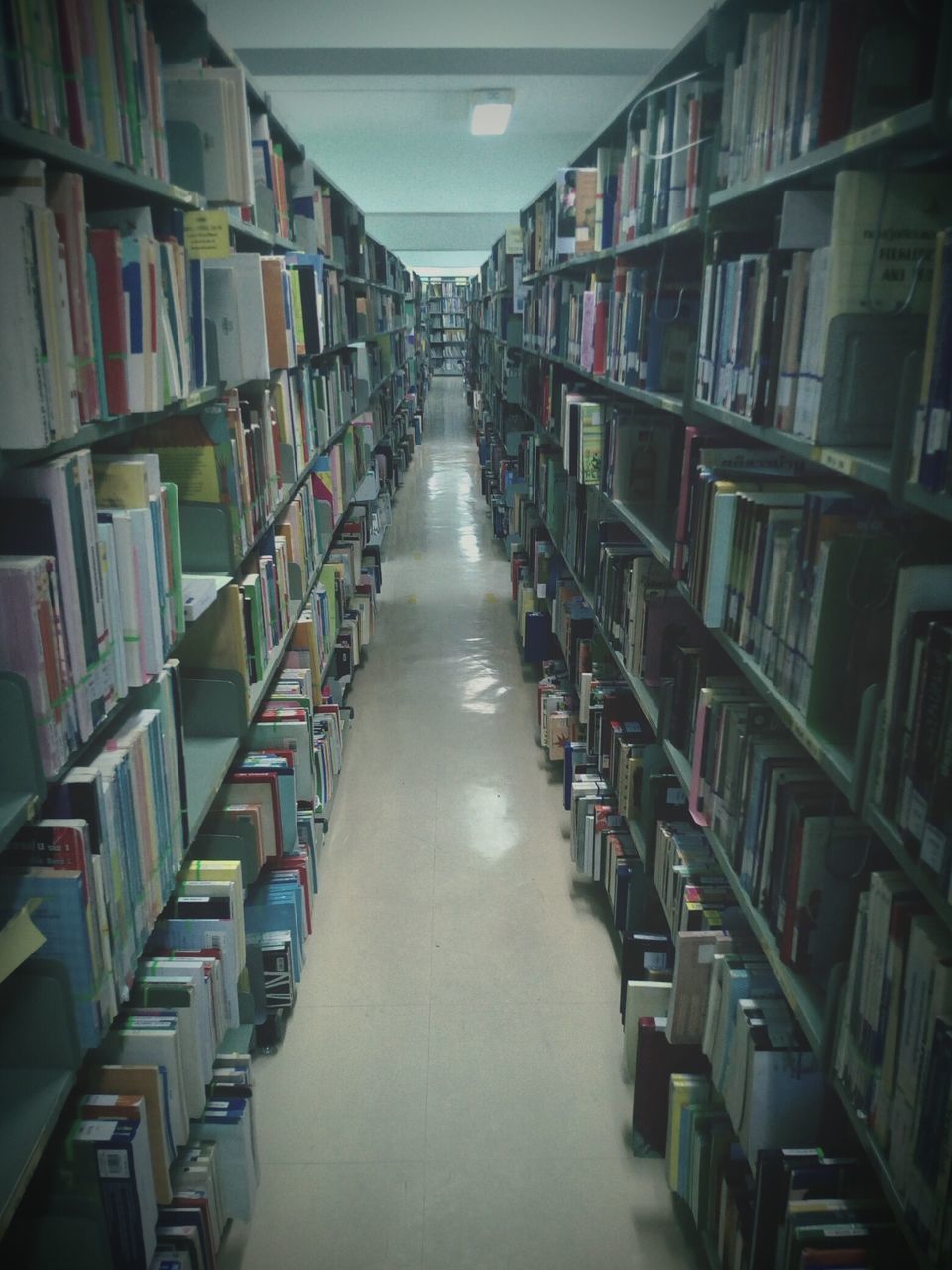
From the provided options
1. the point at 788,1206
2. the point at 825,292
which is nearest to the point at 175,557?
the point at 825,292

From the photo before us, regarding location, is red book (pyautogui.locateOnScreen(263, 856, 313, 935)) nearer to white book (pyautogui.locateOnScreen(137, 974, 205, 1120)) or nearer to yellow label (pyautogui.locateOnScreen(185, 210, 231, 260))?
white book (pyautogui.locateOnScreen(137, 974, 205, 1120))

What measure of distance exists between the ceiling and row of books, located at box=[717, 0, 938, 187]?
113 centimetres

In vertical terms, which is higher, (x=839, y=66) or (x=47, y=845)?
(x=839, y=66)

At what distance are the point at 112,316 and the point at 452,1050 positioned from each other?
1949mm

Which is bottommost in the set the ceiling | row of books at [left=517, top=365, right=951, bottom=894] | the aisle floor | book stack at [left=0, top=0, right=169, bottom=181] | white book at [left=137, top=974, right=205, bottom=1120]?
the aisle floor

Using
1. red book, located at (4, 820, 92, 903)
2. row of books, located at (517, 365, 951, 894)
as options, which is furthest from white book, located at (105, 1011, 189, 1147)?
row of books, located at (517, 365, 951, 894)

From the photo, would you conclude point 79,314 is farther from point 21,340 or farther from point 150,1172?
point 150,1172

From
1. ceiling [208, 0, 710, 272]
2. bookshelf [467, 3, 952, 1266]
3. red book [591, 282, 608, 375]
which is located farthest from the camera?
ceiling [208, 0, 710, 272]

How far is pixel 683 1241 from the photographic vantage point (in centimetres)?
188

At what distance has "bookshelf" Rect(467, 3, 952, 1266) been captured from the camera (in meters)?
1.08

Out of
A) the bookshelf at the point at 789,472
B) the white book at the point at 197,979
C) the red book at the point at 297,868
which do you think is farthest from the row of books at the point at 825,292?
the red book at the point at 297,868

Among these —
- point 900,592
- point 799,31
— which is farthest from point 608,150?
point 900,592

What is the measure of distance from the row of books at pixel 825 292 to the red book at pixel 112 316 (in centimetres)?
104

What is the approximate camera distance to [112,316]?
4.58 ft
